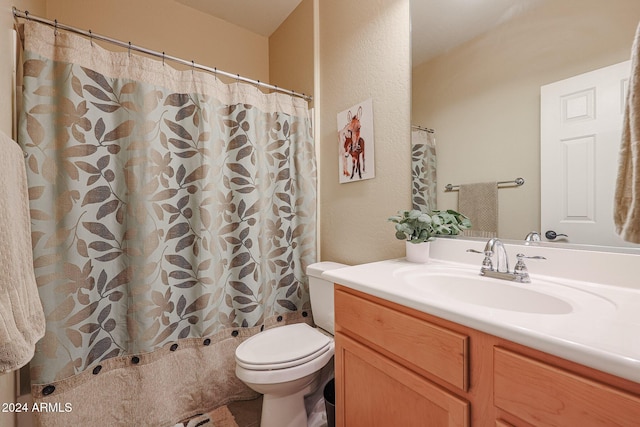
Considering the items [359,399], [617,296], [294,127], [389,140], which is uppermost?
[294,127]

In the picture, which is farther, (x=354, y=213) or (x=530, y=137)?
(x=354, y=213)

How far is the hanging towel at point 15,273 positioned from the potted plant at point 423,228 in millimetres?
1174

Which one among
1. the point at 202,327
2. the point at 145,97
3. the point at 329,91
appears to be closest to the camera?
the point at 145,97

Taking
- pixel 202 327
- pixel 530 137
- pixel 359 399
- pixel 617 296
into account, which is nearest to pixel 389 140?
pixel 530 137

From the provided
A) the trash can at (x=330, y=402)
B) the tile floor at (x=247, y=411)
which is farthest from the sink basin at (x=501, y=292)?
the tile floor at (x=247, y=411)

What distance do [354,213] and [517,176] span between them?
2.65 ft

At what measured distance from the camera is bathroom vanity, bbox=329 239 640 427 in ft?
1.48

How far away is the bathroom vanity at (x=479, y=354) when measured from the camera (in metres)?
0.45

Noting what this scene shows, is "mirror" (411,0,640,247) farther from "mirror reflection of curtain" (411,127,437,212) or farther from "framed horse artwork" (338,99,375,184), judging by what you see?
"framed horse artwork" (338,99,375,184)

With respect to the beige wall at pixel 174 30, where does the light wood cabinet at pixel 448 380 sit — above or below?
below

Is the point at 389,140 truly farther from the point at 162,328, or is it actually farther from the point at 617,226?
the point at 162,328

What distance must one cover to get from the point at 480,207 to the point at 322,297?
922 millimetres

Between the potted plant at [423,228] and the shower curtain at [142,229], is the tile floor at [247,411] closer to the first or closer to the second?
the shower curtain at [142,229]

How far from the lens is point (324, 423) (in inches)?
53.1
